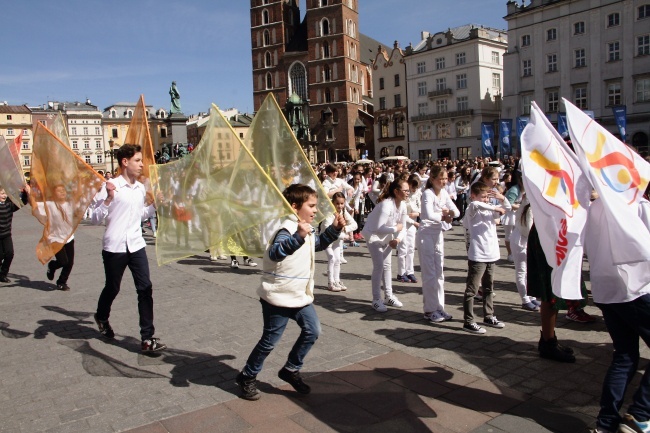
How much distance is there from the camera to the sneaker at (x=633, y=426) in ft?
11.4

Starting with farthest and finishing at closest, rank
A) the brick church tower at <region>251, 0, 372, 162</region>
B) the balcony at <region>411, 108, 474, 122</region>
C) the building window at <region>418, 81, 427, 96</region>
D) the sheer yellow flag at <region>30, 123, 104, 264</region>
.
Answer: the brick church tower at <region>251, 0, 372, 162</region>
the building window at <region>418, 81, 427, 96</region>
the balcony at <region>411, 108, 474, 122</region>
the sheer yellow flag at <region>30, 123, 104, 264</region>

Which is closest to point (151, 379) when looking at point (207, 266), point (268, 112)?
point (268, 112)

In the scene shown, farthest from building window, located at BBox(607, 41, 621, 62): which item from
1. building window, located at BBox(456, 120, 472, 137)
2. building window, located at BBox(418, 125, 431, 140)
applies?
building window, located at BBox(418, 125, 431, 140)

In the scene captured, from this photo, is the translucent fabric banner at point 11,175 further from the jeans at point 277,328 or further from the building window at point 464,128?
the building window at point 464,128

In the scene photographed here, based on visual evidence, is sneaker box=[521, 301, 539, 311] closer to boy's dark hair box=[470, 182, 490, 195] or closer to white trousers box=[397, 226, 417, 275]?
boy's dark hair box=[470, 182, 490, 195]

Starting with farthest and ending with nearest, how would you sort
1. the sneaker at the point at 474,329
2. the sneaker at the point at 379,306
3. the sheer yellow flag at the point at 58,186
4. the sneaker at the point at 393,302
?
the sneaker at the point at 393,302
the sneaker at the point at 379,306
the sneaker at the point at 474,329
the sheer yellow flag at the point at 58,186

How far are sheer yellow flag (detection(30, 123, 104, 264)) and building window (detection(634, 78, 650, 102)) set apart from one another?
47785 mm

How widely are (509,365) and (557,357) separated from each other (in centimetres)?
50

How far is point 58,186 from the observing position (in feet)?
20.3

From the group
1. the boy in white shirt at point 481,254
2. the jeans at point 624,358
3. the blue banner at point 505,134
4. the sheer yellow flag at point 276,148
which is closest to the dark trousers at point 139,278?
the sheer yellow flag at point 276,148

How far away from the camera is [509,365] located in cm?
510

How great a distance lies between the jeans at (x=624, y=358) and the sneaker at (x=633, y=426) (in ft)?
0.10

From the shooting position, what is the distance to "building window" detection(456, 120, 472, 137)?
61031mm

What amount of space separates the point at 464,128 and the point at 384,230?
57597 millimetres
